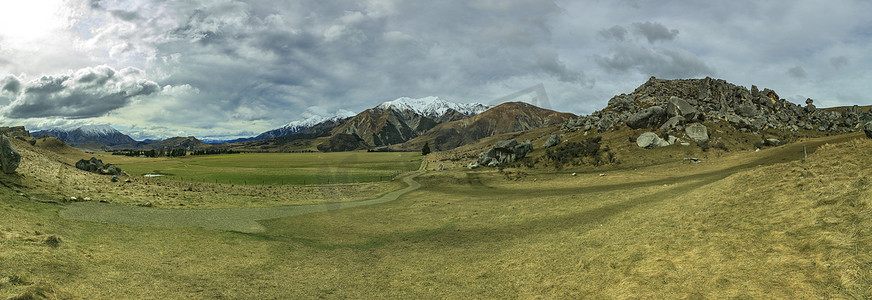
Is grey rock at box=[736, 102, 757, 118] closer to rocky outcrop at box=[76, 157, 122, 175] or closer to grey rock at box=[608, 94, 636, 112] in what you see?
grey rock at box=[608, 94, 636, 112]

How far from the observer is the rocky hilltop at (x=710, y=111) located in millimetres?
76688

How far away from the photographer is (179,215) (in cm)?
2928

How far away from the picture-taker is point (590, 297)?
40.6 ft

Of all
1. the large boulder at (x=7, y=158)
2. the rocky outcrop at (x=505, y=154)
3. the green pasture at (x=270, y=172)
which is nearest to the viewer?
the large boulder at (x=7, y=158)

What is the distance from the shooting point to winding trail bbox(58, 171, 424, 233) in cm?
2419

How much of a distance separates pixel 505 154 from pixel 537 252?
67773 mm

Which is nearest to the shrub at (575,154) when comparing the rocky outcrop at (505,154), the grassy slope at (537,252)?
the rocky outcrop at (505,154)

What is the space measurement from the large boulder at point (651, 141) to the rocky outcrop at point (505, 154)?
81.5 feet

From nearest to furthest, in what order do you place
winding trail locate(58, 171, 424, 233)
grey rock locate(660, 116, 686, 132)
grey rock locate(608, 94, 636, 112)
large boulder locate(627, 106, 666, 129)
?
winding trail locate(58, 171, 424, 233) < grey rock locate(660, 116, 686, 132) < large boulder locate(627, 106, 666, 129) < grey rock locate(608, 94, 636, 112)

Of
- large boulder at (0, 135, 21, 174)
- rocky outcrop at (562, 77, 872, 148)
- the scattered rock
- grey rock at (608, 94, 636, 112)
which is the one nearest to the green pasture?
large boulder at (0, 135, 21, 174)

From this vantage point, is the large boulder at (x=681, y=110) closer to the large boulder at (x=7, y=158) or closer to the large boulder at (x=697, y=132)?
the large boulder at (x=697, y=132)

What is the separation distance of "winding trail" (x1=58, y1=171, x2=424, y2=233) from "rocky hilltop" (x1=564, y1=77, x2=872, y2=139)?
247 ft

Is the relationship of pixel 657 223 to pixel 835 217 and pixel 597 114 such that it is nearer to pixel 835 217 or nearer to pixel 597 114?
pixel 835 217

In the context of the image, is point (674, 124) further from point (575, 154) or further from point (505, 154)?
point (505, 154)
